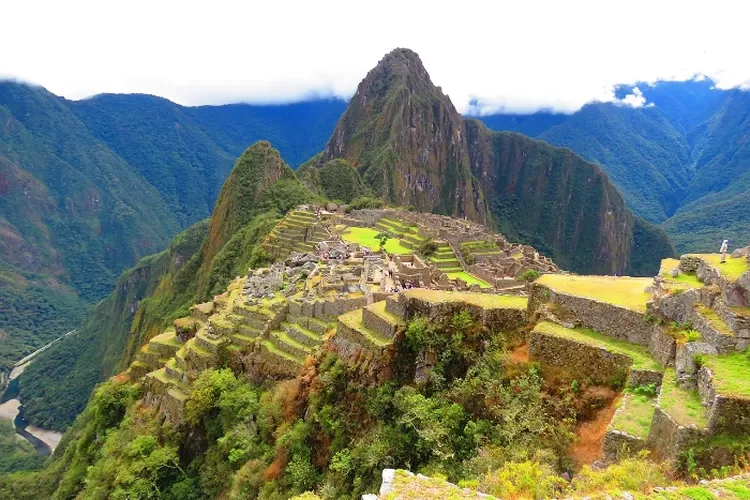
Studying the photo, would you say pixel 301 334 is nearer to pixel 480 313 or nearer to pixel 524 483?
pixel 480 313

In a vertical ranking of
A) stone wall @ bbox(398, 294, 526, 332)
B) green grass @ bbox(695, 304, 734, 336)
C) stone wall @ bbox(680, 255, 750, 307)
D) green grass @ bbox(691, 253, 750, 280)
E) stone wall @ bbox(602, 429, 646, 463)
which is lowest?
stone wall @ bbox(602, 429, 646, 463)

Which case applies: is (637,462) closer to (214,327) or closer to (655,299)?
(655,299)

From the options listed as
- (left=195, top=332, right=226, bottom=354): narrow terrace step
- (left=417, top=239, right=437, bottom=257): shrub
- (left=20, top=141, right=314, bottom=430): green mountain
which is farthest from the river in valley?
(left=195, top=332, right=226, bottom=354): narrow terrace step

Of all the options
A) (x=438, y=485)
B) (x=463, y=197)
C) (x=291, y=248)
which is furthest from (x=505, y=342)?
(x=463, y=197)

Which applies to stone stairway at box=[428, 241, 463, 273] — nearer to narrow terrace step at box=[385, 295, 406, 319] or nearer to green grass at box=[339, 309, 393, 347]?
green grass at box=[339, 309, 393, 347]

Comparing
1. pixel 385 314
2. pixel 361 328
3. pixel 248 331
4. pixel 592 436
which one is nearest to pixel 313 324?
pixel 248 331

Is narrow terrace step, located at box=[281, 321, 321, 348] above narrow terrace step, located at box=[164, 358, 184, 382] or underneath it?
above

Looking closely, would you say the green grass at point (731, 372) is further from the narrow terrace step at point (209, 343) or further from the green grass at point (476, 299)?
the narrow terrace step at point (209, 343)
